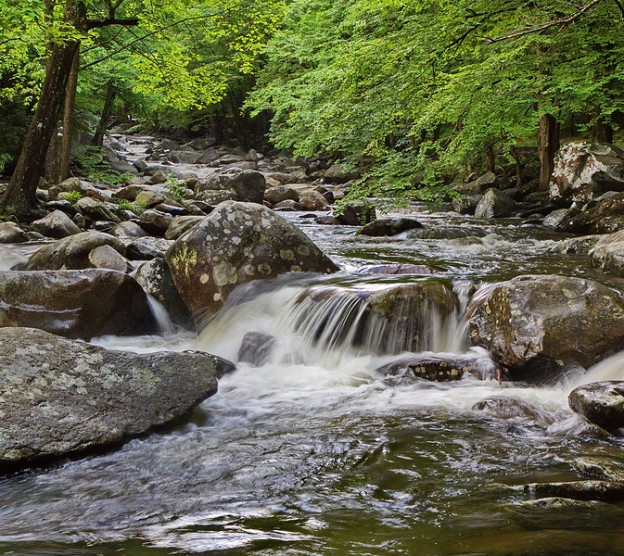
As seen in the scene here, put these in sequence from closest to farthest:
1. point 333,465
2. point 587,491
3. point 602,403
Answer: point 587,491 → point 333,465 → point 602,403

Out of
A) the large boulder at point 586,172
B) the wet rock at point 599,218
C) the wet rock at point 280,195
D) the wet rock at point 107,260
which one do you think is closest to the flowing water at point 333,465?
the wet rock at point 107,260

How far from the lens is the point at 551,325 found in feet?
15.1

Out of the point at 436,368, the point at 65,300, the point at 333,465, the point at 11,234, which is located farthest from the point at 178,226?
the point at 333,465

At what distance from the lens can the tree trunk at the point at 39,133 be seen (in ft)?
35.7

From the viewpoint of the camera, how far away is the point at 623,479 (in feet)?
8.22

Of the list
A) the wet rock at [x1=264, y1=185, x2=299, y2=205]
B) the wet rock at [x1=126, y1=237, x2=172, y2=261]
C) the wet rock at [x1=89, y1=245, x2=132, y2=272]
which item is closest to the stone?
the wet rock at [x1=126, y1=237, x2=172, y2=261]

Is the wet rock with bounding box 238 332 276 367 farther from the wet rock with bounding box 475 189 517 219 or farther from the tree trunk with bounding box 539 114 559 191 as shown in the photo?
the tree trunk with bounding box 539 114 559 191

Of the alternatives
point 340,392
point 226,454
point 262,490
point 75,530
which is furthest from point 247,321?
point 75,530

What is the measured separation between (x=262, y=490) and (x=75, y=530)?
0.88 metres

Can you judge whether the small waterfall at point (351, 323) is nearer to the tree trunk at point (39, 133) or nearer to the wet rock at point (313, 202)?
the tree trunk at point (39, 133)

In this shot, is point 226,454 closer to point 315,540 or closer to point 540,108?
point 315,540

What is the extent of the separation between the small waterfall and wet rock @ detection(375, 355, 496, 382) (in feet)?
0.84

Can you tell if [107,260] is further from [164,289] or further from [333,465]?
[333,465]

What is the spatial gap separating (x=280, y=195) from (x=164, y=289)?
14440 millimetres
